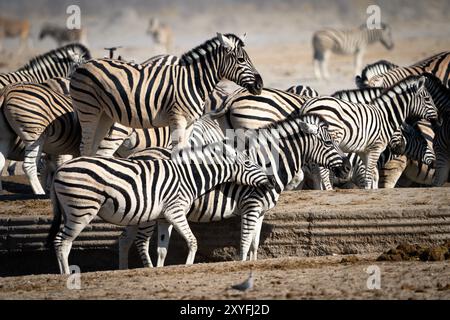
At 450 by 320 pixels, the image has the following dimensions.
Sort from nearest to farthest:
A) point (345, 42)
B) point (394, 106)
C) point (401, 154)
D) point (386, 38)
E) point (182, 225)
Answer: point (182, 225), point (394, 106), point (401, 154), point (345, 42), point (386, 38)

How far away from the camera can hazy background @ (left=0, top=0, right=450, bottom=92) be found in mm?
31547

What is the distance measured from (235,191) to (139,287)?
2.03m

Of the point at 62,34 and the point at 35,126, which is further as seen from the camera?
the point at 62,34

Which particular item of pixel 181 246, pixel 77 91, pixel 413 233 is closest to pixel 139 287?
pixel 181 246

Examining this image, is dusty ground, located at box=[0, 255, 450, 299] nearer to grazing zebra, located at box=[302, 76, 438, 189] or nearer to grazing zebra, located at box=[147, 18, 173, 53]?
grazing zebra, located at box=[302, 76, 438, 189]

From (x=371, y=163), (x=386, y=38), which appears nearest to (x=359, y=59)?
(x=386, y=38)

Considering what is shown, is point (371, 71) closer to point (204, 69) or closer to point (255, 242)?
point (204, 69)

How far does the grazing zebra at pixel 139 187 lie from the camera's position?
10.4 m

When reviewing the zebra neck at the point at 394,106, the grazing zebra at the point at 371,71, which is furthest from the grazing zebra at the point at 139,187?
the grazing zebra at the point at 371,71

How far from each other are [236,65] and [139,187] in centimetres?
261

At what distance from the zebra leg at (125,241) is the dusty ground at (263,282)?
3.32 feet

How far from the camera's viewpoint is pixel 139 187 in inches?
420

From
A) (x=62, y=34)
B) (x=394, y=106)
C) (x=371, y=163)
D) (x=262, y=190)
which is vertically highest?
(x=62, y=34)

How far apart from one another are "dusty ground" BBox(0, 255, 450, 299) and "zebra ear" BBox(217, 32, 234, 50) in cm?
292
